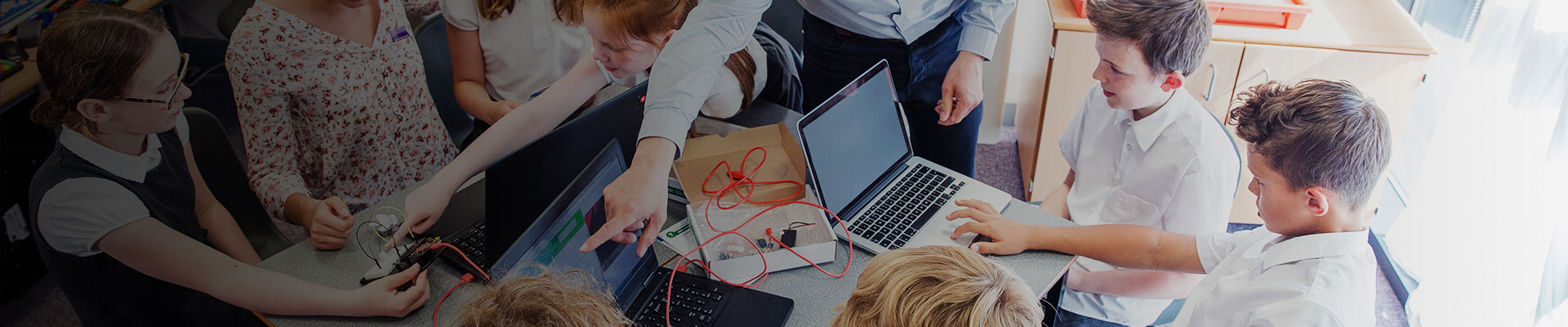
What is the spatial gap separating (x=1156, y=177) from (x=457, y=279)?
4.41 ft

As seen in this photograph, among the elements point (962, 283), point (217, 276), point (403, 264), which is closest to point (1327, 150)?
point (962, 283)

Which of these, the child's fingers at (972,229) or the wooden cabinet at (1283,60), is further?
the wooden cabinet at (1283,60)

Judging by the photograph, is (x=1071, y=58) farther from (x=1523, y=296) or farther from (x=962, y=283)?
(x=962, y=283)

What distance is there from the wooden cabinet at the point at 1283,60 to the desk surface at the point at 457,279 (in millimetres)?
1058

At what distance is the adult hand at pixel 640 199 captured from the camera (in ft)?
4.52

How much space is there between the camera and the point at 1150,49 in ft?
5.85

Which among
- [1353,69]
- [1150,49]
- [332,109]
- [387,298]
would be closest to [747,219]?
[387,298]

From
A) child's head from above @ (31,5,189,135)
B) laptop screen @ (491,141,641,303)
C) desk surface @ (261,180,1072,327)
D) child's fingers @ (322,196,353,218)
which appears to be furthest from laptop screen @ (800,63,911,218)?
child's head from above @ (31,5,189,135)

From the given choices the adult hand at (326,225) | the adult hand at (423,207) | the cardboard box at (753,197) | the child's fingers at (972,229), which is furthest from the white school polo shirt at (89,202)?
the child's fingers at (972,229)

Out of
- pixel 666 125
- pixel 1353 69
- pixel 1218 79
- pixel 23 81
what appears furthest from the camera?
pixel 1218 79

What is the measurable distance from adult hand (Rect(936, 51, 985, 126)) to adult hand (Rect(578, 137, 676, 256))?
0.70 metres

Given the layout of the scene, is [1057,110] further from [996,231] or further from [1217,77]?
[996,231]

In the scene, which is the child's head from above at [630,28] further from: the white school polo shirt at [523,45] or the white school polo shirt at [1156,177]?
the white school polo shirt at [1156,177]

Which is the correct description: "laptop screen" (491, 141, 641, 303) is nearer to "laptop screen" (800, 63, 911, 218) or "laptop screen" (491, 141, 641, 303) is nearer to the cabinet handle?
"laptop screen" (800, 63, 911, 218)
